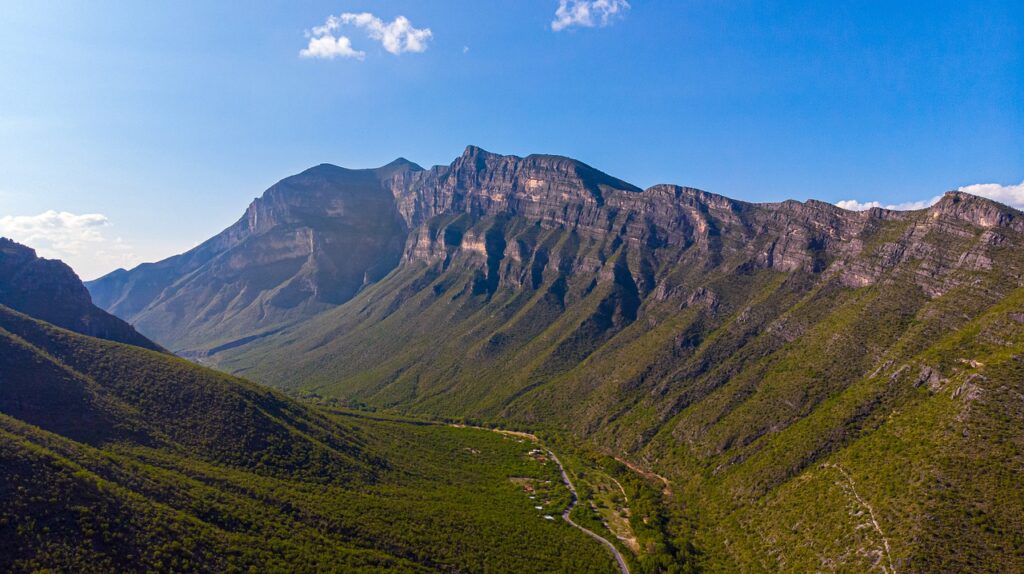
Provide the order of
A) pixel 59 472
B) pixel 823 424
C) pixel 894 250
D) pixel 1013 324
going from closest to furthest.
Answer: pixel 59 472
pixel 1013 324
pixel 823 424
pixel 894 250

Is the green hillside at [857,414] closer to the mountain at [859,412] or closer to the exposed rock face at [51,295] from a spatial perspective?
the mountain at [859,412]

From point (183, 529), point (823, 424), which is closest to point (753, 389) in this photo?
point (823, 424)

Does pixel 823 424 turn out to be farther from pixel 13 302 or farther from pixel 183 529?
pixel 13 302

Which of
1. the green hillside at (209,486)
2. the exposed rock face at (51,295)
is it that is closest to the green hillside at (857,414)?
the green hillside at (209,486)

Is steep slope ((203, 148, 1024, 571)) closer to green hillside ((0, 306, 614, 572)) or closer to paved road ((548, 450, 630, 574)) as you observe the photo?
paved road ((548, 450, 630, 574))

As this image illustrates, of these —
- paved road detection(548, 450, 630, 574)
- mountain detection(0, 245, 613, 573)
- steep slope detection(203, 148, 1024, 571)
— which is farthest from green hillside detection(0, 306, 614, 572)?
steep slope detection(203, 148, 1024, 571)

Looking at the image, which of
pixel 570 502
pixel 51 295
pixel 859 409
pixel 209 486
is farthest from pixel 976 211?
pixel 51 295
